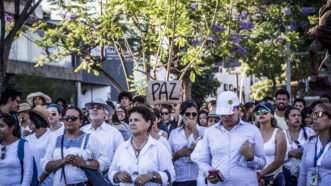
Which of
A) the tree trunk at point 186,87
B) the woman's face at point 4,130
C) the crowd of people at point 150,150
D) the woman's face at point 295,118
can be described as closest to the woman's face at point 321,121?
the crowd of people at point 150,150

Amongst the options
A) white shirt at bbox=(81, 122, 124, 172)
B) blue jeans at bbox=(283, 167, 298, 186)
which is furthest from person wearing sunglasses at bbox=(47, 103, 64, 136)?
blue jeans at bbox=(283, 167, 298, 186)

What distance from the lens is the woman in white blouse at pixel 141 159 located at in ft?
30.3

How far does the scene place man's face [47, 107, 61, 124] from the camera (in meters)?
11.9

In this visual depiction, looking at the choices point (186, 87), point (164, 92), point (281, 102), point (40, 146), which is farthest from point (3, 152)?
point (186, 87)

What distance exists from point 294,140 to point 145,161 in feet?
11.7

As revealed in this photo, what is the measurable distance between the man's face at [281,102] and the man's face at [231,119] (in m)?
3.91

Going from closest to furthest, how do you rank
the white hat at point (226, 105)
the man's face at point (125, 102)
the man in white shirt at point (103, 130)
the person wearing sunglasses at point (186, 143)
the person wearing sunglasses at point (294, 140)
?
the white hat at point (226, 105) → the man in white shirt at point (103, 130) → the person wearing sunglasses at point (294, 140) → the person wearing sunglasses at point (186, 143) → the man's face at point (125, 102)

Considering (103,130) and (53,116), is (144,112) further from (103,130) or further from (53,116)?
(53,116)

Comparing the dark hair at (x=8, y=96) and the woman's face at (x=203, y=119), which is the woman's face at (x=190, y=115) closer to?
the woman's face at (x=203, y=119)

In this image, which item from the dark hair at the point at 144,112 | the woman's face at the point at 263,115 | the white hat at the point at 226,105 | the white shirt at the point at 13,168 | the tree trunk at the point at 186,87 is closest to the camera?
the dark hair at the point at 144,112

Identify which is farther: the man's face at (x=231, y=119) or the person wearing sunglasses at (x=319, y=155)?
the man's face at (x=231, y=119)

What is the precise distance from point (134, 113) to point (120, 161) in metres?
0.55

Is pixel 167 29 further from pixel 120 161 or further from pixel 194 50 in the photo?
pixel 120 161

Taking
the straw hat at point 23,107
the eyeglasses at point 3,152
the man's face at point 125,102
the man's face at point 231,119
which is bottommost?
the eyeglasses at point 3,152
